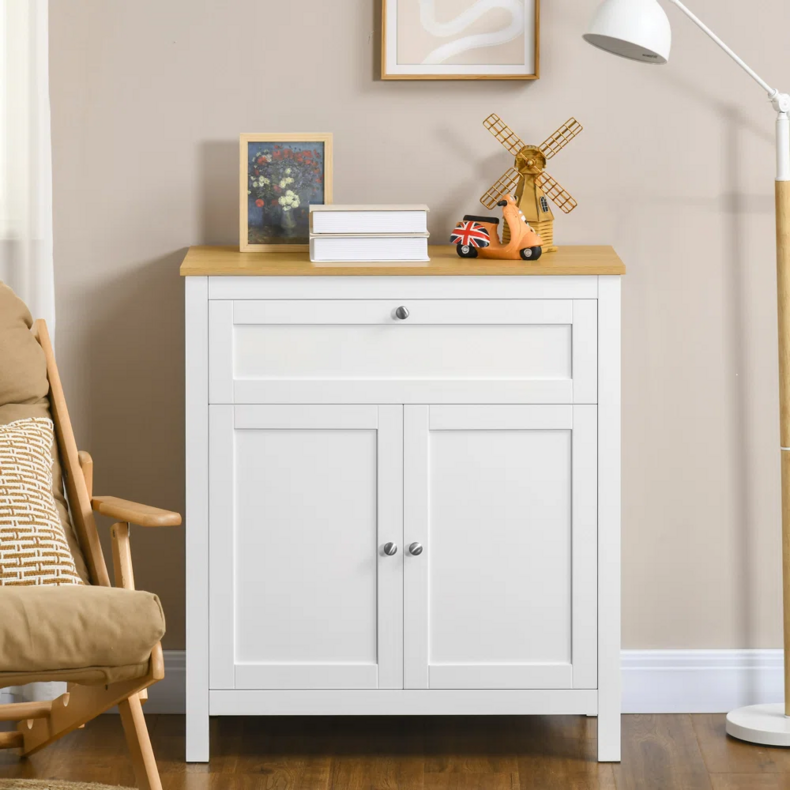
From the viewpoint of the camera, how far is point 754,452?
2.62 meters

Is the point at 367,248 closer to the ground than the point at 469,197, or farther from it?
closer to the ground

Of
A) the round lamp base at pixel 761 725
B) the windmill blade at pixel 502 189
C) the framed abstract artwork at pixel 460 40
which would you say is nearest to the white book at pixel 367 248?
the windmill blade at pixel 502 189

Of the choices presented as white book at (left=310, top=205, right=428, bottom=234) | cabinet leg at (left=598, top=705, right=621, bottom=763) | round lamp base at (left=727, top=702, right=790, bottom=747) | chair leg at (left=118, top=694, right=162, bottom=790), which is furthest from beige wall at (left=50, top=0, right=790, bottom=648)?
chair leg at (left=118, top=694, right=162, bottom=790)

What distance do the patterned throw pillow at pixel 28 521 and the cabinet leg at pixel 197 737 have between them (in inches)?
18.0

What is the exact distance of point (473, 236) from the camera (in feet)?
Answer: 7.57

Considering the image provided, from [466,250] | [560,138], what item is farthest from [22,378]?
[560,138]

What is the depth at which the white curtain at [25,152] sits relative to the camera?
247 centimetres

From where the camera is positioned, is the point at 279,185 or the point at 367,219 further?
the point at 279,185

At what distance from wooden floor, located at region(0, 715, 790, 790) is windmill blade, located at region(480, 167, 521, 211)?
3.74 ft

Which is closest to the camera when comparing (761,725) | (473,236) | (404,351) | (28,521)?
(28,521)

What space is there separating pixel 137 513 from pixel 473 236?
87 centimetres

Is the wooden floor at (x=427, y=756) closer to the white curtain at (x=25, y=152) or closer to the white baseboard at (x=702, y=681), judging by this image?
the white baseboard at (x=702, y=681)

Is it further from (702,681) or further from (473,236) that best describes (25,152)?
(702,681)

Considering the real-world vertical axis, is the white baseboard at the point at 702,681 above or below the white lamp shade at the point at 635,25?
below
